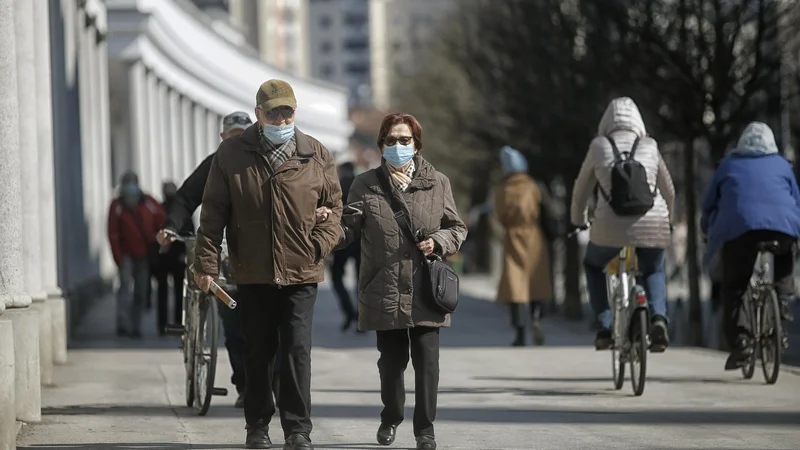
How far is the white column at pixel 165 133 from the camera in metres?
47.4

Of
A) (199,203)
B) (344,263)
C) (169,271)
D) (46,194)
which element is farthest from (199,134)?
(199,203)

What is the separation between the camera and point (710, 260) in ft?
44.5

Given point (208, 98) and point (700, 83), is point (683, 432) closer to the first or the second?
point (700, 83)

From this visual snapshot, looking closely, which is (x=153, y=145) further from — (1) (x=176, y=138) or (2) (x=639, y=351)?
(2) (x=639, y=351)

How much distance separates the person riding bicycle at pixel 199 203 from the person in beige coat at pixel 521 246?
6.42 meters

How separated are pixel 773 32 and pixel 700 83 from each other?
148 cm

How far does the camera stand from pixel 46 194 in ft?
51.9

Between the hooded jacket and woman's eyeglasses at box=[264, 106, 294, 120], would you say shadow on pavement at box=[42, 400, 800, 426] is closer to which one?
the hooded jacket

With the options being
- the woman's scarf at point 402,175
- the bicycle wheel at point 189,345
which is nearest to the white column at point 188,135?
the bicycle wheel at point 189,345

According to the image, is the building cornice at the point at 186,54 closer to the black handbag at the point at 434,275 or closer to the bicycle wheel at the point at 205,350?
the bicycle wheel at the point at 205,350

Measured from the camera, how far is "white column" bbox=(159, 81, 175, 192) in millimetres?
47375

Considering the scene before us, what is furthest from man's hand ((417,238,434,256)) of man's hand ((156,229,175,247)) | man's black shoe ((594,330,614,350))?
man's black shoe ((594,330,614,350))

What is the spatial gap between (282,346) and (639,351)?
11.7 ft

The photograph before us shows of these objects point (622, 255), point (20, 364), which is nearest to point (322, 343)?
point (622, 255)
